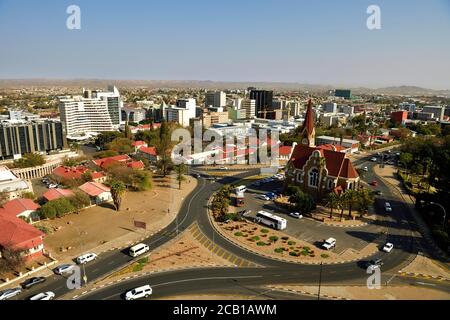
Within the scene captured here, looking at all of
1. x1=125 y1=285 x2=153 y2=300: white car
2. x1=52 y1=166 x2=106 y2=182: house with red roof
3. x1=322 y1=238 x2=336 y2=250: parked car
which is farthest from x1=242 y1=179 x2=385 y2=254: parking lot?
x1=52 y1=166 x2=106 y2=182: house with red roof

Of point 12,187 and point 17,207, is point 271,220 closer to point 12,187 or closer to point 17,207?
point 17,207

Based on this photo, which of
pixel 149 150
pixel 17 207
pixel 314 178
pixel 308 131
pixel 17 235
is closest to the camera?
pixel 17 235

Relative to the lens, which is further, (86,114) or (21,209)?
(86,114)

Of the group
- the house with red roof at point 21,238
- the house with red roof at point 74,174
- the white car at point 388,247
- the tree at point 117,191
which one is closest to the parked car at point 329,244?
the white car at point 388,247

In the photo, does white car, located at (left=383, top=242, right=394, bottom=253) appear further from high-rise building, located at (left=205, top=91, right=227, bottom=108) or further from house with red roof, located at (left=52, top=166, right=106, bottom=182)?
high-rise building, located at (left=205, top=91, right=227, bottom=108)

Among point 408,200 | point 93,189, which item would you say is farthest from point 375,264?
point 93,189

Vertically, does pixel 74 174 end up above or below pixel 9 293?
above
